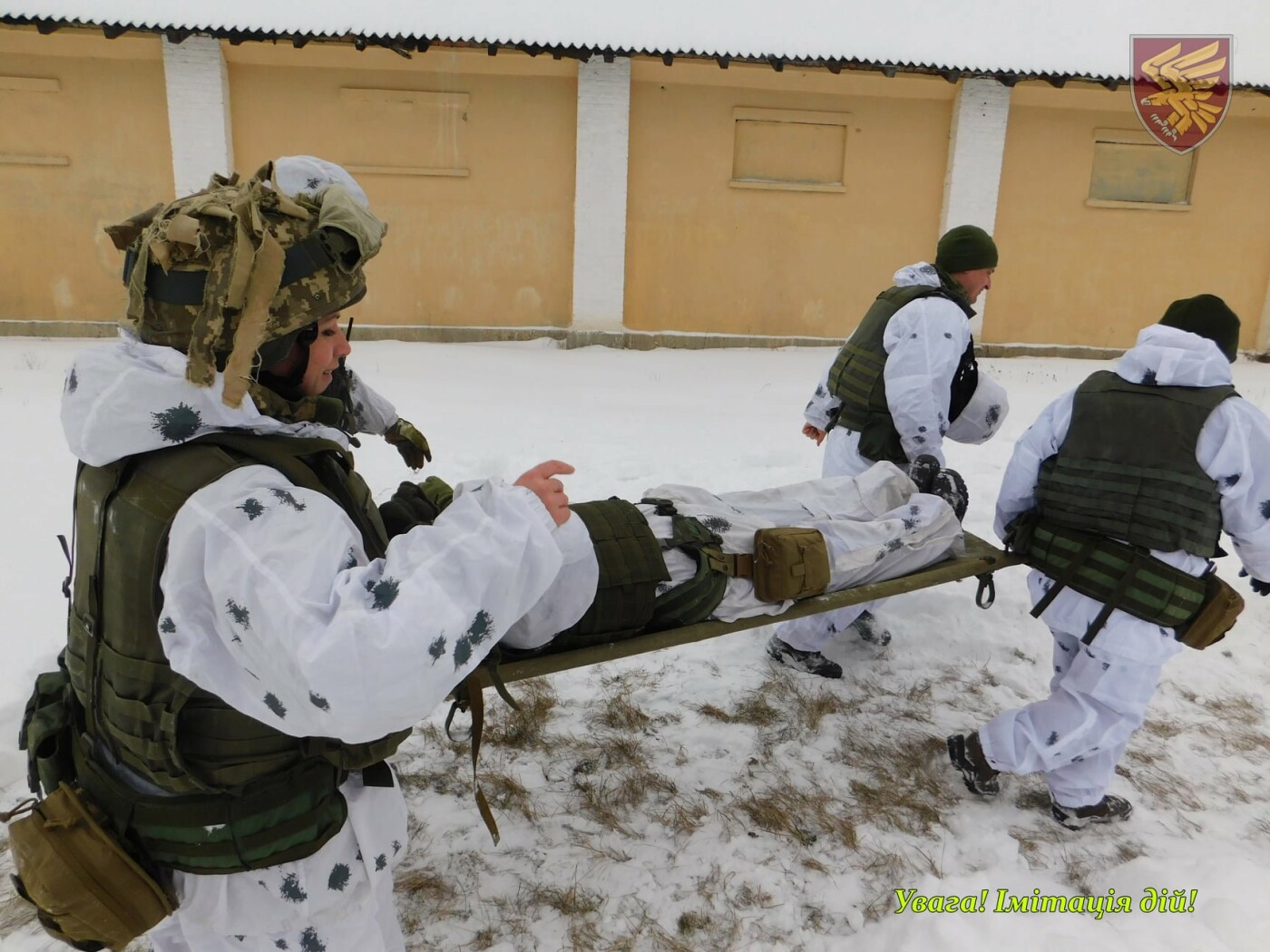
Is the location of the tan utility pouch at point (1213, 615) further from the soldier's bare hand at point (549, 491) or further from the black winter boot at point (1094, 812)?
the soldier's bare hand at point (549, 491)

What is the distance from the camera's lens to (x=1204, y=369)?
2.45 metres

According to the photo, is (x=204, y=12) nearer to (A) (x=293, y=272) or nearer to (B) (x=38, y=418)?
(B) (x=38, y=418)

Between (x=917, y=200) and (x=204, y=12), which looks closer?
(x=204, y=12)

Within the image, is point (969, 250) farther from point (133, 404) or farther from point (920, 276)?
point (133, 404)

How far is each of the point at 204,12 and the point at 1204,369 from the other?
1153cm

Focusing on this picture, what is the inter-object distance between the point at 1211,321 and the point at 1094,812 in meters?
1.65

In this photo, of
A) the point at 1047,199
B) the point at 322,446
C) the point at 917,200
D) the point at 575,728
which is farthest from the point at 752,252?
the point at 322,446

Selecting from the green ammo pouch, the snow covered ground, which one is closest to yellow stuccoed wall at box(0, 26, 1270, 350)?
the snow covered ground

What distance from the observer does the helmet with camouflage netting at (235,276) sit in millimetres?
1268

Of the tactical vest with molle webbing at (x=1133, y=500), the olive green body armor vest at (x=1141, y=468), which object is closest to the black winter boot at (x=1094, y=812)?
the tactical vest with molle webbing at (x=1133, y=500)

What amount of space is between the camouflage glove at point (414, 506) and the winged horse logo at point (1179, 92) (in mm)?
12181

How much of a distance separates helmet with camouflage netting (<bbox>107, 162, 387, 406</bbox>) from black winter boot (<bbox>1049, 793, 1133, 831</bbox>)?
110 inches

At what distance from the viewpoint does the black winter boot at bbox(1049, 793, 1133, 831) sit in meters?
2.79

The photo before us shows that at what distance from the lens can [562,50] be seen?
10.0 m
